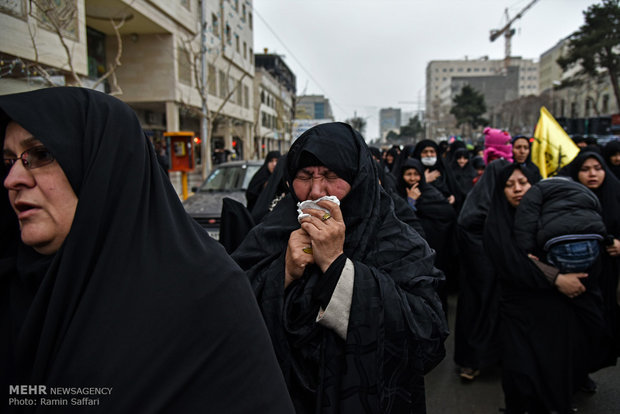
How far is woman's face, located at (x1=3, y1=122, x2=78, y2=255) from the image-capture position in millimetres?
1178

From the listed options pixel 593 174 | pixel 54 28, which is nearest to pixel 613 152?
pixel 593 174

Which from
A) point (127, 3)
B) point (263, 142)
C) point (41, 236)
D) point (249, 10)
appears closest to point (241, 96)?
point (249, 10)

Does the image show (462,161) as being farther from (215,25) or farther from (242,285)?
(215,25)

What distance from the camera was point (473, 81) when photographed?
101m

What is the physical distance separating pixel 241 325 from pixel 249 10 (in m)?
40.5

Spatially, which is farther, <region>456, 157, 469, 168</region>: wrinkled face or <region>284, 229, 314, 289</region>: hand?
<region>456, 157, 469, 168</region>: wrinkled face

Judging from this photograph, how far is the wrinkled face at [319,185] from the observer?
5.98 ft

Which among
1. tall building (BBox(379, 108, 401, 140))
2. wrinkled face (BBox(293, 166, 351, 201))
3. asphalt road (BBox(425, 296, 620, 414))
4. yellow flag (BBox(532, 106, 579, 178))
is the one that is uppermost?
tall building (BBox(379, 108, 401, 140))

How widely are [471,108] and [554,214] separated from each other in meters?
56.7

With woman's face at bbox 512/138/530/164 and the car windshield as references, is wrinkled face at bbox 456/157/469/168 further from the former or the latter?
the car windshield

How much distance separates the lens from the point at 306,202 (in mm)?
1745

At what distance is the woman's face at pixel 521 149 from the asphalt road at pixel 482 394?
238 centimetres

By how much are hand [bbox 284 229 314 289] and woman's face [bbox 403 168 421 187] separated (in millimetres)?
3435

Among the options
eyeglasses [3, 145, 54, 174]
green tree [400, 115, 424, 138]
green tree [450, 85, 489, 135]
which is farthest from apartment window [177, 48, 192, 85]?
green tree [400, 115, 424, 138]
